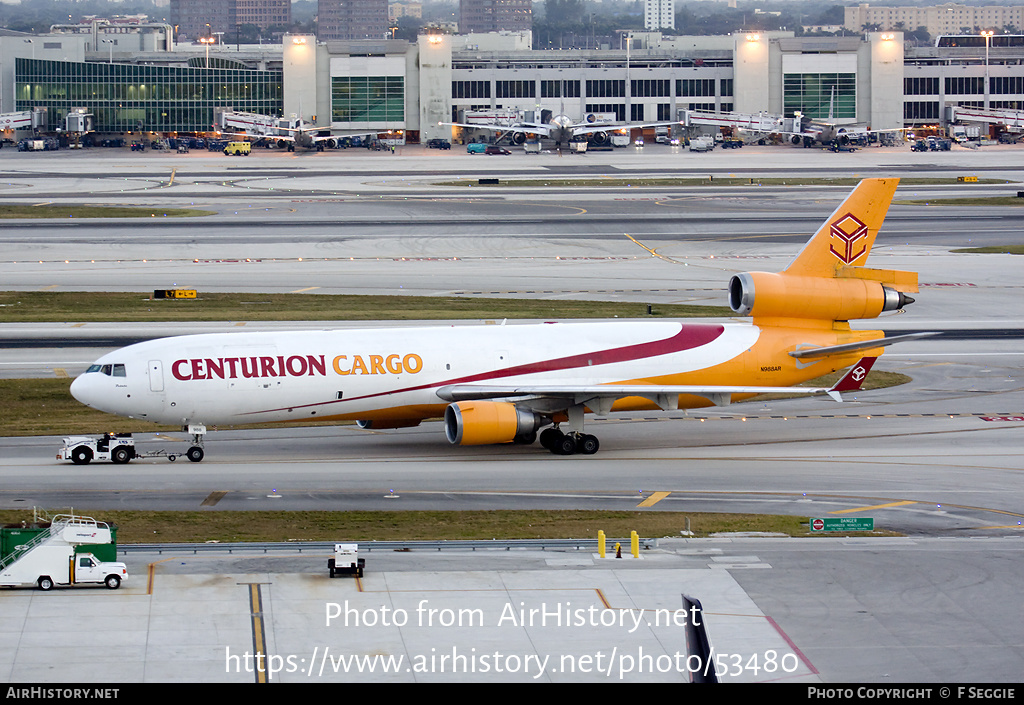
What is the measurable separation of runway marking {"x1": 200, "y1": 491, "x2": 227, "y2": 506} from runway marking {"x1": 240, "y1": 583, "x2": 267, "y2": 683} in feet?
29.5

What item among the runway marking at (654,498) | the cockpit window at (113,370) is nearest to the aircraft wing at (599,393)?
the runway marking at (654,498)

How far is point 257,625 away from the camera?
88.4ft

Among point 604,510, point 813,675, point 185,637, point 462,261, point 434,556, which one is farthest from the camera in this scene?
point 462,261

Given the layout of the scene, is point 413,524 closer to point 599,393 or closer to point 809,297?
point 599,393

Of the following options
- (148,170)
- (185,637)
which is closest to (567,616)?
(185,637)

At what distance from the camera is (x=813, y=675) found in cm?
2425

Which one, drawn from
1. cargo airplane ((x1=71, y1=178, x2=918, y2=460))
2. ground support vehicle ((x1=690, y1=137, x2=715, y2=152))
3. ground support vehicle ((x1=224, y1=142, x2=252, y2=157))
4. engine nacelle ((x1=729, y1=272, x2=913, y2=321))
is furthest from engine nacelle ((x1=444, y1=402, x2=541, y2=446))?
ground support vehicle ((x1=224, y1=142, x2=252, y2=157))

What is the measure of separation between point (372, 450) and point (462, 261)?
45883 millimetres

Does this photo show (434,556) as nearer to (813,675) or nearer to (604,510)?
(604,510)

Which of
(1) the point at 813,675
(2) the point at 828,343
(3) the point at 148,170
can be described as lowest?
(1) the point at 813,675

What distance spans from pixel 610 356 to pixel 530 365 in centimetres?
297

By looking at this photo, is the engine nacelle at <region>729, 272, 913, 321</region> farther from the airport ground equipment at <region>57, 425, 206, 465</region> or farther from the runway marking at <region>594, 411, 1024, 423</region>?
the airport ground equipment at <region>57, 425, 206, 465</region>

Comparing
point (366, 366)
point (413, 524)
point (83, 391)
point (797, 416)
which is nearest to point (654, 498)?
point (413, 524)

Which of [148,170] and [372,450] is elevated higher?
[148,170]
